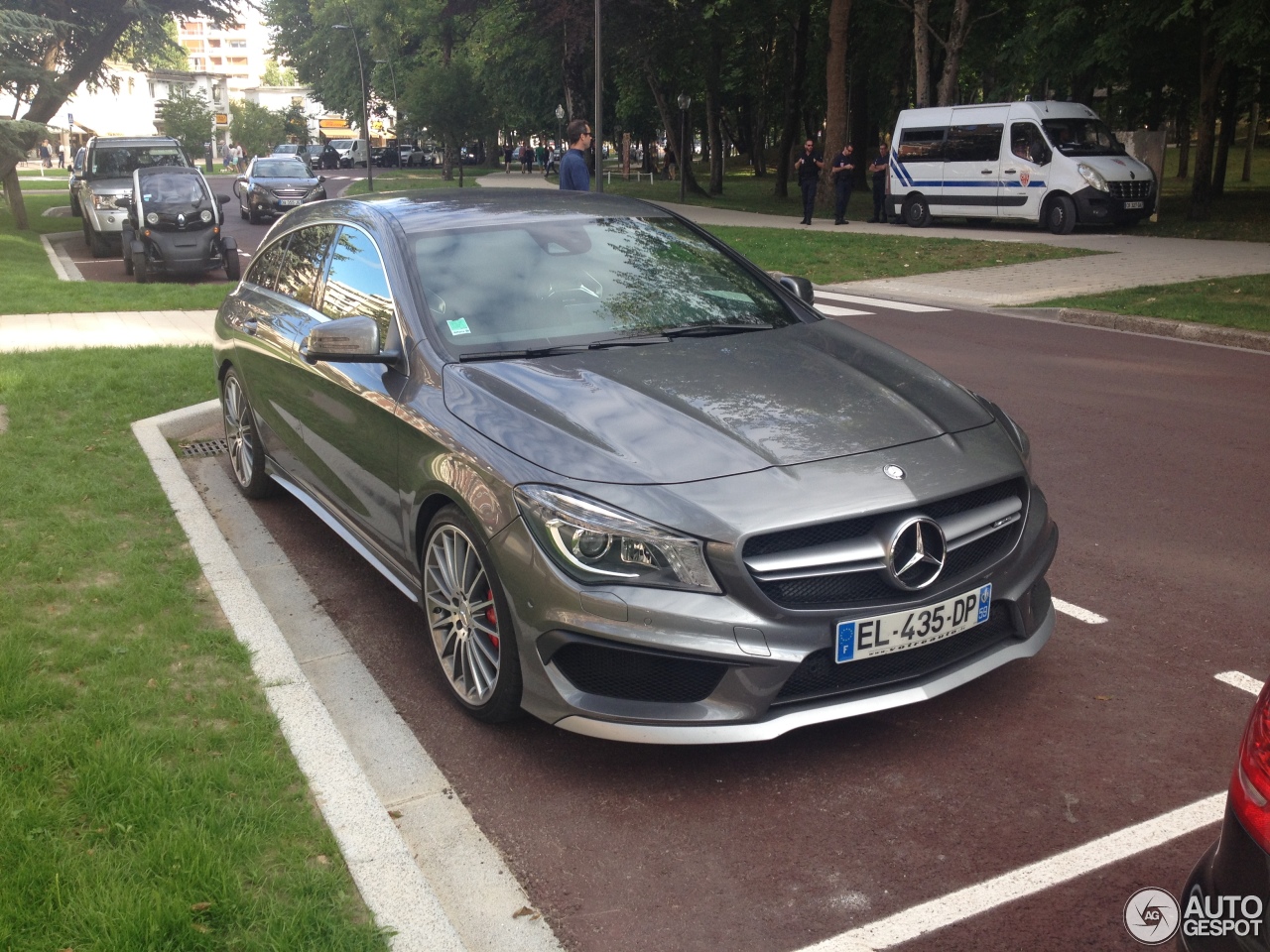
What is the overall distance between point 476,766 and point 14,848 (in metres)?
1.31

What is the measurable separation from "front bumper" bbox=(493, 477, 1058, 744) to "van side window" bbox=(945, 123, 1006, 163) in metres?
24.4

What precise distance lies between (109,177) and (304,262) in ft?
63.4

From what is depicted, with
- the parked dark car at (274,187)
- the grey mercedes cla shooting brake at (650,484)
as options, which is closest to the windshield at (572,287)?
the grey mercedes cla shooting brake at (650,484)

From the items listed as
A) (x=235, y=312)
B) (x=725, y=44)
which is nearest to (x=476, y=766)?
(x=235, y=312)

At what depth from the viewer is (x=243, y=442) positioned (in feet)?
22.5

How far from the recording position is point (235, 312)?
22.1ft

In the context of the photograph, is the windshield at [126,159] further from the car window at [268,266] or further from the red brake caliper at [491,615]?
the red brake caliper at [491,615]

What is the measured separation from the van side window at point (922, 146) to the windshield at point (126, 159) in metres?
15.5

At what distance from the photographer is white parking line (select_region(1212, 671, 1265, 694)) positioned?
4.24 metres

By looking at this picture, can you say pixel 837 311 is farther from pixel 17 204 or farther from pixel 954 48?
pixel 17 204

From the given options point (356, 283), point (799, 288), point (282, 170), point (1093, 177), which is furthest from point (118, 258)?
point (799, 288)

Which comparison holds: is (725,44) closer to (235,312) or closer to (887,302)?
(887,302)

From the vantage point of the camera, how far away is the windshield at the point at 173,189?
18.9 m

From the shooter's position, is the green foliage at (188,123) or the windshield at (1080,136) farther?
the green foliage at (188,123)
